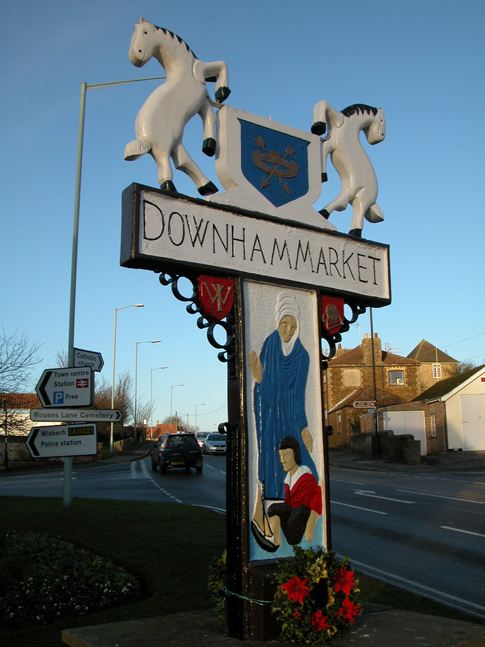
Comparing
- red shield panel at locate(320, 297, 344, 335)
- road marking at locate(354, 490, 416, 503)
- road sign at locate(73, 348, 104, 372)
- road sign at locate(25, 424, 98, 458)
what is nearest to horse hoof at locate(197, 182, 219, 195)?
red shield panel at locate(320, 297, 344, 335)

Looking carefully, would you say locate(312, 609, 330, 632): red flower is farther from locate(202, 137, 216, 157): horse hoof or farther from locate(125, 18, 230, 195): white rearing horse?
locate(202, 137, 216, 157): horse hoof

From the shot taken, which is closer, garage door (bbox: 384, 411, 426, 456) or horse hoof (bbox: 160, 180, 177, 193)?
horse hoof (bbox: 160, 180, 177, 193)

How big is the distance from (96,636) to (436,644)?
8.11 ft

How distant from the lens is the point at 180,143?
5395 mm

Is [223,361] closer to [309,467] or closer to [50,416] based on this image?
[309,467]

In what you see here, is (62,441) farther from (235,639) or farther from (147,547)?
(235,639)

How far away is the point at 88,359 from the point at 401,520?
699 centimetres

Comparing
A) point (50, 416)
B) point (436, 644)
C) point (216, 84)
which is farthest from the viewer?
point (50, 416)

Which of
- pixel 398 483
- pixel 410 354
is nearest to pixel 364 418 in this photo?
pixel 398 483

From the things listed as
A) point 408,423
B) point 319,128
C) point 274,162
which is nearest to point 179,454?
point 408,423

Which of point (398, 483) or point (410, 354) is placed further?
point (410, 354)

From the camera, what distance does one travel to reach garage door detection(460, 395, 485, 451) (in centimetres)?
3656

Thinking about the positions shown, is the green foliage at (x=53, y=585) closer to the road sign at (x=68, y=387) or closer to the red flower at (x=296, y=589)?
the road sign at (x=68, y=387)

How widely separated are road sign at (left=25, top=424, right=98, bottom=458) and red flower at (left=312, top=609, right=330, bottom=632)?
13.3ft
